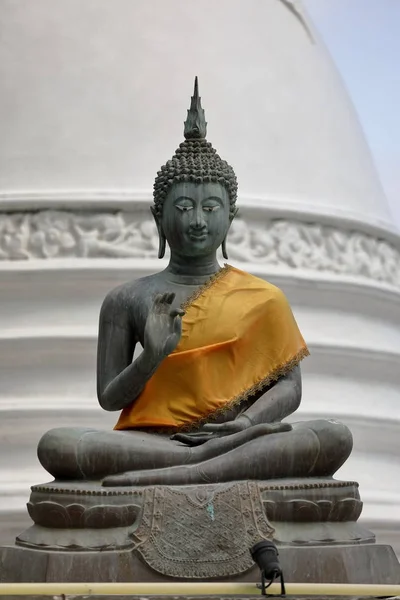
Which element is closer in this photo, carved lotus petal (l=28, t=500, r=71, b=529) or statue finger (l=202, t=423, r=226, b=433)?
carved lotus petal (l=28, t=500, r=71, b=529)

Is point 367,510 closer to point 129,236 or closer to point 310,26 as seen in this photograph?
point 129,236

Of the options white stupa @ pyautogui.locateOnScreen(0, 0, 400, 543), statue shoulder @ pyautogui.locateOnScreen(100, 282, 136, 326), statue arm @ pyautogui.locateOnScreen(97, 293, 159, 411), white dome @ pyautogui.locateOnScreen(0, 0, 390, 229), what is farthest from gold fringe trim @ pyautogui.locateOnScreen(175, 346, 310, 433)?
white dome @ pyautogui.locateOnScreen(0, 0, 390, 229)

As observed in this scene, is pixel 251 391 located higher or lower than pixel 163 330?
lower

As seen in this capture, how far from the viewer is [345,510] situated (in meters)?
4.63

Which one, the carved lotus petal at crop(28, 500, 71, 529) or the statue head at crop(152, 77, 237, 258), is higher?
the statue head at crop(152, 77, 237, 258)

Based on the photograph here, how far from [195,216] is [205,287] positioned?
0.26m

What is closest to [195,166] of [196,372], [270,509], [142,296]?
[142,296]

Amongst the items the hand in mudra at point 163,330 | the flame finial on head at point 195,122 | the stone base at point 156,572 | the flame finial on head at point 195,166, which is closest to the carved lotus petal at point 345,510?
the stone base at point 156,572

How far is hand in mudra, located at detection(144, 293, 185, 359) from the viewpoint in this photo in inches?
188

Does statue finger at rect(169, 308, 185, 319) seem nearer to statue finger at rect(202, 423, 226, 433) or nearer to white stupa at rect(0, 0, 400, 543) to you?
statue finger at rect(202, 423, 226, 433)

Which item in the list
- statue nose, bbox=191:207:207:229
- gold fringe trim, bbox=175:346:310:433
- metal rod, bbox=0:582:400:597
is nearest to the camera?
metal rod, bbox=0:582:400:597

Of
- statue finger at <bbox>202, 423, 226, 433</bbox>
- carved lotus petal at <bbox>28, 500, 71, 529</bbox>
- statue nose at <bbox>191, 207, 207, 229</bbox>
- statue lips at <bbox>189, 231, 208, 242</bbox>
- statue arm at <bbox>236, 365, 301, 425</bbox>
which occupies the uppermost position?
statue nose at <bbox>191, 207, 207, 229</bbox>

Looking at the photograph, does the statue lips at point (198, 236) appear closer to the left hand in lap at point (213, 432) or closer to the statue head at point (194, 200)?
the statue head at point (194, 200)

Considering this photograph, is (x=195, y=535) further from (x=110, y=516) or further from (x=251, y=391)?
(x=251, y=391)
